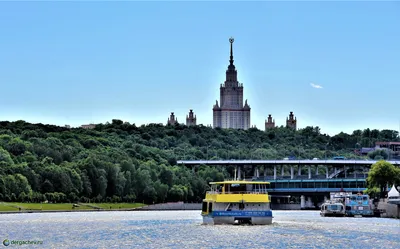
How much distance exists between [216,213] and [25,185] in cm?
7730

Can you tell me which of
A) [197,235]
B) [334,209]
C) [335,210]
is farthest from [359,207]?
[197,235]

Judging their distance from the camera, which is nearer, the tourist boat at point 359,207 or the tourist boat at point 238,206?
the tourist boat at point 238,206

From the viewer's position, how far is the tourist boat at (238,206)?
126963 millimetres

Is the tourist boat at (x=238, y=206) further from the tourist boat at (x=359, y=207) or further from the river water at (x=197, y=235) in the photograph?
the tourist boat at (x=359, y=207)

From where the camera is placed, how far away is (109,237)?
110 meters

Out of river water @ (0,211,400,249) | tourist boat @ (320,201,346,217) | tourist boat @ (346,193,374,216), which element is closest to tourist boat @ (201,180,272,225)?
river water @ (0,211,400,249)

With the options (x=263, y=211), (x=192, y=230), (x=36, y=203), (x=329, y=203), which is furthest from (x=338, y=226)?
(x=36, y=203)

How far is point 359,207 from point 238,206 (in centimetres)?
5492

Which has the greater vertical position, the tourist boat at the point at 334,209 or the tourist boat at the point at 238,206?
the tourist boat at the point at 334,209

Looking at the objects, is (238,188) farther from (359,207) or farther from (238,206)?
(359,207)

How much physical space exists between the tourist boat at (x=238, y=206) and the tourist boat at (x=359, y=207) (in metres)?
51.3

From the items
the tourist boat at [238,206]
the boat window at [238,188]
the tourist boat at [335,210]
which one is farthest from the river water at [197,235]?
the tourist boat at [335,210]

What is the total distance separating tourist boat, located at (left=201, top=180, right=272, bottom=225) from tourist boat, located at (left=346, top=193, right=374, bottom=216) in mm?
51263

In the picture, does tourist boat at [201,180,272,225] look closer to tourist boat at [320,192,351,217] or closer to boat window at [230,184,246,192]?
boat window at [230,184,246,192]
